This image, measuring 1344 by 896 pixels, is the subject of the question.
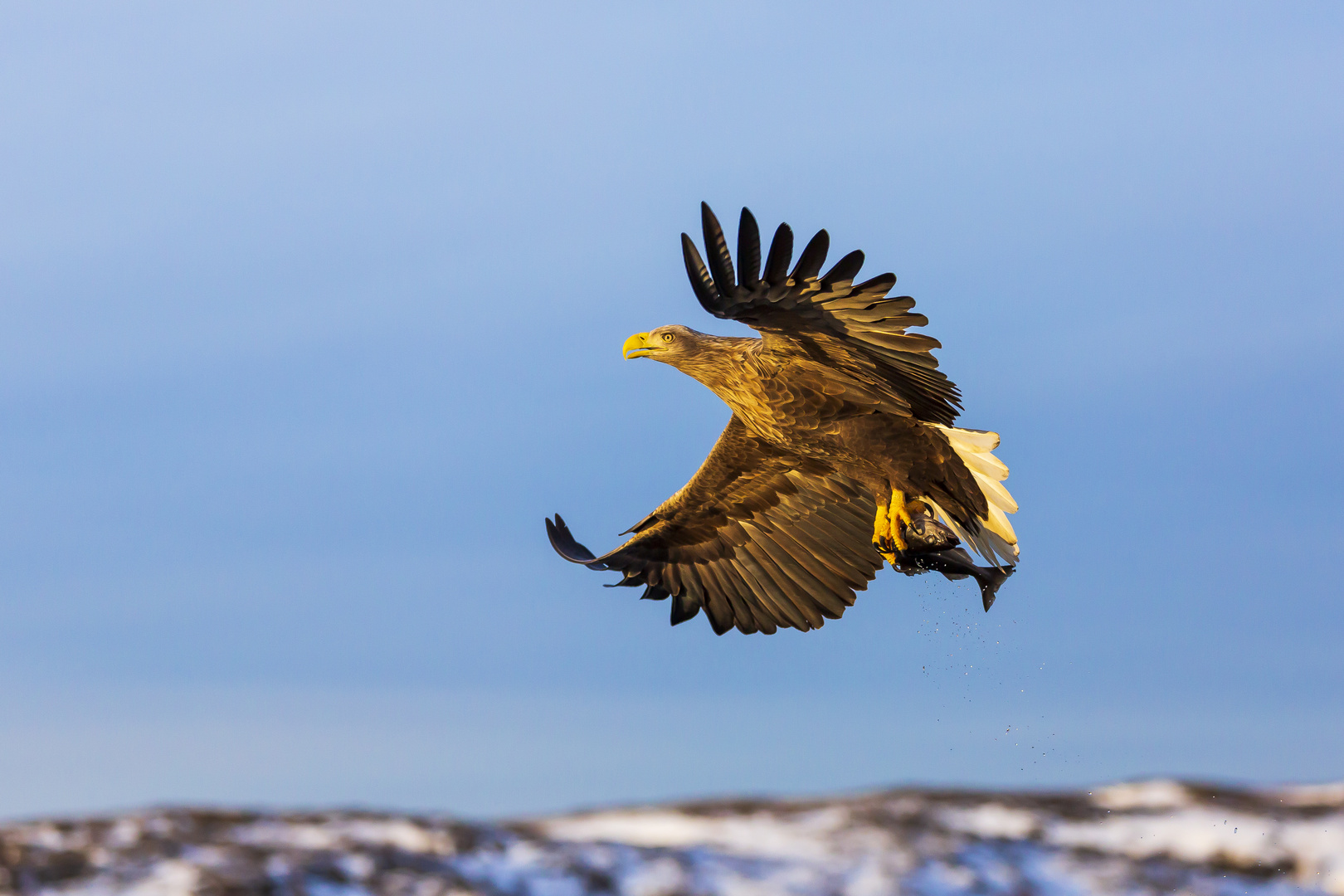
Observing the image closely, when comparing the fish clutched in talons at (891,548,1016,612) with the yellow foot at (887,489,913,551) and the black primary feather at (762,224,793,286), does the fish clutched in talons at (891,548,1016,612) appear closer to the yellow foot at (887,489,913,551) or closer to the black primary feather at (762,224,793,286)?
the yellow foot at (887,489,913,551)

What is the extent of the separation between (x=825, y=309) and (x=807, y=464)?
210 centimetres

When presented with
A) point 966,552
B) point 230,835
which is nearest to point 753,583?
point 966,552

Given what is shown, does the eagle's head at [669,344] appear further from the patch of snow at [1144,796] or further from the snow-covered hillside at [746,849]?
the patch of snow at [1144,796]

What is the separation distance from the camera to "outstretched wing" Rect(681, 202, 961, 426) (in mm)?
5777

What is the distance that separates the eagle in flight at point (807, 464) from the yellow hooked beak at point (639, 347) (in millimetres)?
15

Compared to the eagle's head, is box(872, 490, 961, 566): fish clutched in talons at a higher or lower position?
lower

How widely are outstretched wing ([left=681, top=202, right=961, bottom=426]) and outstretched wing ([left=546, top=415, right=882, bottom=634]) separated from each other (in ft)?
5.01

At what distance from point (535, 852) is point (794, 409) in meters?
2.76

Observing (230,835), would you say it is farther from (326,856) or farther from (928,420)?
(928,420)

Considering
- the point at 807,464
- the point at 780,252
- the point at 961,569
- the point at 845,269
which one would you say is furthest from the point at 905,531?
the point at 780,252

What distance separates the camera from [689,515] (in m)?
8.41

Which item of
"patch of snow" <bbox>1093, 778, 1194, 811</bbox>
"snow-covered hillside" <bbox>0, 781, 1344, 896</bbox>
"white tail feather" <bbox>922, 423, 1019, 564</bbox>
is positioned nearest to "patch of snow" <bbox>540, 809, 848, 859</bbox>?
"snow-covered hillside" <bbox>0, 781, 1344, 896</bbox>

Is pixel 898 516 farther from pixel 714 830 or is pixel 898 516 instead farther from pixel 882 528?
pixel 714 830

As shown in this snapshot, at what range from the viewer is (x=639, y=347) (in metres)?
7.68
